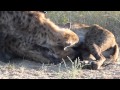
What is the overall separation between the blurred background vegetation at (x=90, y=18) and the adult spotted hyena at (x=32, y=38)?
2.25 meters

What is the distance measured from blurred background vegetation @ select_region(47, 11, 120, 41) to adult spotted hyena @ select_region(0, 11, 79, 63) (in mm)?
2246

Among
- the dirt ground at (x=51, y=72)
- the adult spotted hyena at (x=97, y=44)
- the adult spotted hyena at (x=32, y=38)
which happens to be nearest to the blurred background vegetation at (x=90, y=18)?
the adult spotted hyena at (x=97, y=44)

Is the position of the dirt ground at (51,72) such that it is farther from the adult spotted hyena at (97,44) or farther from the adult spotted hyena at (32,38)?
the adult spotted hyena at (97,44)

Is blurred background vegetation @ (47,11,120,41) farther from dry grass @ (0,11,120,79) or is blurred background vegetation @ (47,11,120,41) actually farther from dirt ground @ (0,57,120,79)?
dirt ground @ (0,57,120,79)

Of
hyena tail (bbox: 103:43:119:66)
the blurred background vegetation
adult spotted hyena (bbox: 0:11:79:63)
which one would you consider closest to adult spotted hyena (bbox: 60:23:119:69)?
hyena tail (bbox: 103:43:119:66)

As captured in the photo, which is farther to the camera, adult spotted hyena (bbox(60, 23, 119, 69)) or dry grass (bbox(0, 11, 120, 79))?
adult spotted hyena (bbox(60, 23, 119, 69))

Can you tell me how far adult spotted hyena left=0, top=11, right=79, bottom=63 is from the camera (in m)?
5.09

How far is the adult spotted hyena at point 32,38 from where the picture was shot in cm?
509

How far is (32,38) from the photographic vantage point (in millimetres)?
5156

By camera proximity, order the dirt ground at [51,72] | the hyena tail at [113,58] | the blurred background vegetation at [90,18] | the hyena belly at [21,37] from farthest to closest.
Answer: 1. the blurred background vegetation at [90,18]
2. the hyena tail at [113,58]
3. the hyena belly at [21,37]
4. the dirt ground at [51,72]
